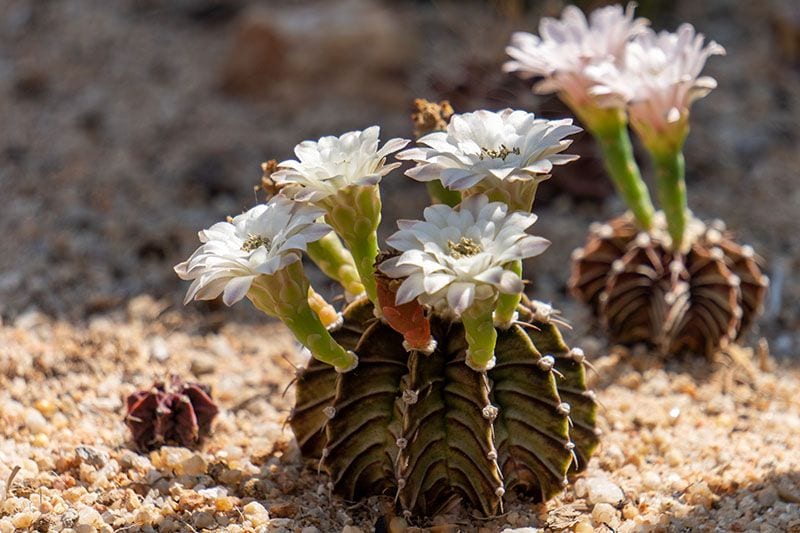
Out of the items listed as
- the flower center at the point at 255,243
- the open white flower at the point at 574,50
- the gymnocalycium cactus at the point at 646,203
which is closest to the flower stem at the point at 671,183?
the gymnocalycium cactus at the point at 646,203

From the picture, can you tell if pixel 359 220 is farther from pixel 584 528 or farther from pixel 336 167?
pixel 584 528

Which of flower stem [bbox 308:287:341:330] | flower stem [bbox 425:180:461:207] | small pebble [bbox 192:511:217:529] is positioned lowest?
small pebble [bbox 192:511:217:529]

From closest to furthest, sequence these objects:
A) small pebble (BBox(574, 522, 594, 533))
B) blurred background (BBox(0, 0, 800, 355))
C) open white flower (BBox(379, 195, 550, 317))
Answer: open white flower (BBox(379, 195, 550, 317)) < small pebble (BBox(574, 522, 594, 533)) < blurred background (BBox(0, 0, 800, 355))

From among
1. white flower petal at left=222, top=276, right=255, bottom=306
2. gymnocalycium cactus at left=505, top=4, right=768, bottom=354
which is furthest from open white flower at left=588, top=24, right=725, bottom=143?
white flower petal at left=222, top=276, right=255, bottom=306

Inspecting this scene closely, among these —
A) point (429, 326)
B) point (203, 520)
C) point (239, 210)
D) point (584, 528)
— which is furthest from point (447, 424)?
point (239, 210)

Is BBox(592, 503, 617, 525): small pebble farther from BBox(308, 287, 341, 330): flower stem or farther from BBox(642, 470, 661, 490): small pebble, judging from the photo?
BBox(308, 287, 341, 330): flower stem

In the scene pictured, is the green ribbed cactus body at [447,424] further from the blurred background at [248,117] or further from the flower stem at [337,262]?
the blurred background at [248,117]

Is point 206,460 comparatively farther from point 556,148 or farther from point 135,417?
point 556,148

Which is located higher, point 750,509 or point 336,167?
point 336,167
